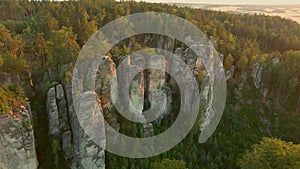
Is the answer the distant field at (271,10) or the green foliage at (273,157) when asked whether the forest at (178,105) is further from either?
the distant field at (271,10)

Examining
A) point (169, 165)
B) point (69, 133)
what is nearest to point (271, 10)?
point (169, 165)

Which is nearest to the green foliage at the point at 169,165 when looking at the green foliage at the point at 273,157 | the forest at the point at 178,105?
the forest at the point at 178,105

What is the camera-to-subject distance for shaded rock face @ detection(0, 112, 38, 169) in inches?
1180

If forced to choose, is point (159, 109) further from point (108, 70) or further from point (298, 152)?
point (298, 152)

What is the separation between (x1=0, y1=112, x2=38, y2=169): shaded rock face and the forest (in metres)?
1.72

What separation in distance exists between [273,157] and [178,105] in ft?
59.4

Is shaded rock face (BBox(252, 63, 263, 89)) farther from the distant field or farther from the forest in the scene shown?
the distant field

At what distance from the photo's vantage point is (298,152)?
36.8 metres

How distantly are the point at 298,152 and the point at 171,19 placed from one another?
4458cm

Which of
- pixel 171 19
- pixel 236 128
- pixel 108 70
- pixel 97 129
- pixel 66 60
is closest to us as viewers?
pixel 97 129

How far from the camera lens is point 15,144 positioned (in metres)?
30.7

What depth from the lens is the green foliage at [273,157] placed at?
36.4 metres

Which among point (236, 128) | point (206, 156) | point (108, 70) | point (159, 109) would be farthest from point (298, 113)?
point (108, 70)

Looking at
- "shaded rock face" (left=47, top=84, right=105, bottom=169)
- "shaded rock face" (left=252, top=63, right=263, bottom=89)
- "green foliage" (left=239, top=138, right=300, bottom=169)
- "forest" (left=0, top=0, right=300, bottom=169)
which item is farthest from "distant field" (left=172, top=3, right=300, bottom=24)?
"shaded rock face" (left=47, top=84, right=105, bottom=169)
